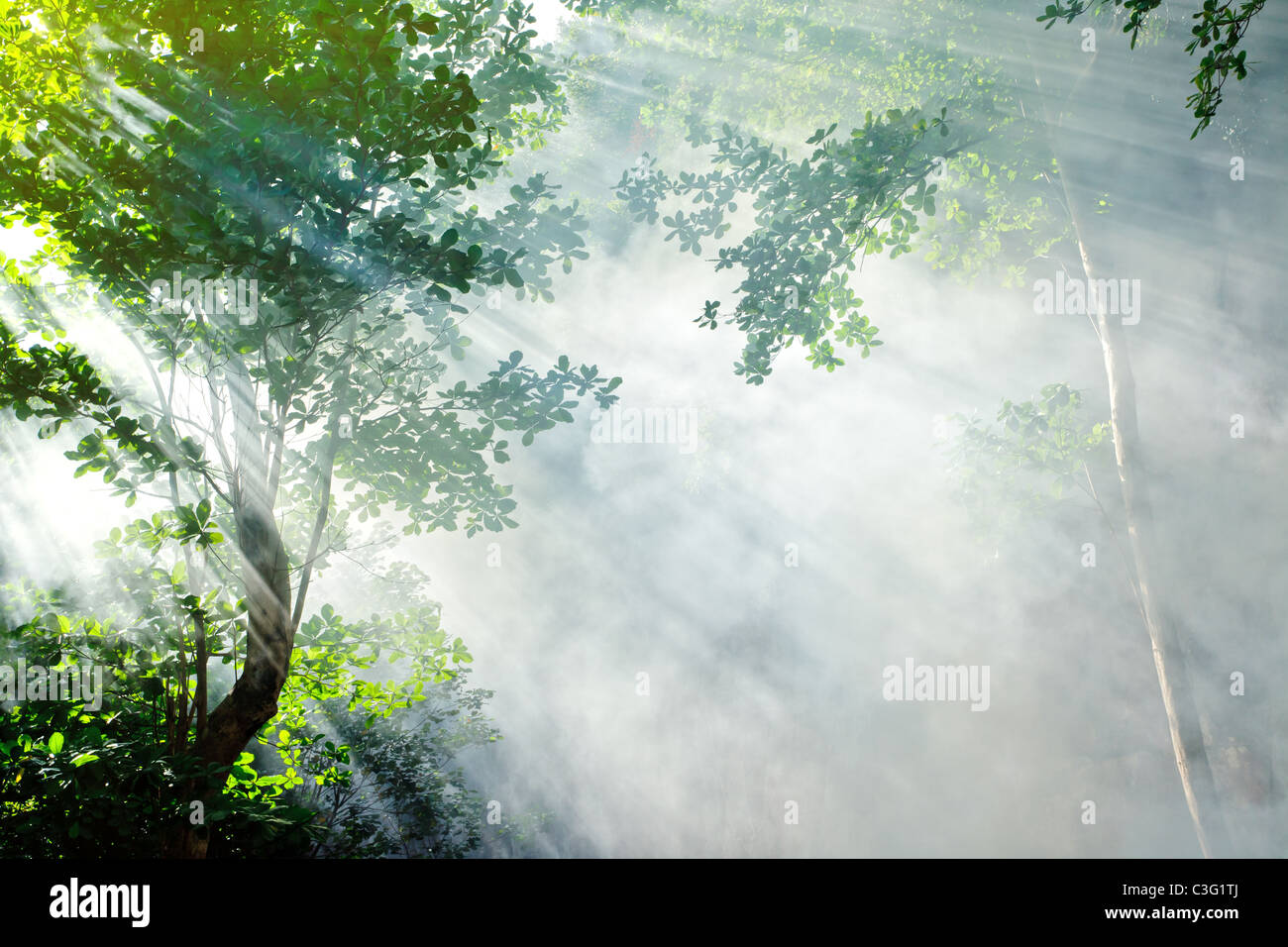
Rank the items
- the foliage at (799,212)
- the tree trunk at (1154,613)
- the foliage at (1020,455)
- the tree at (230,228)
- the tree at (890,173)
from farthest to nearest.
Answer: the foliage at (1020,455) < the tree trunk at (1154,613) < the tree at (890,173) < the foliage at (799,212) < the tree at (230,228)

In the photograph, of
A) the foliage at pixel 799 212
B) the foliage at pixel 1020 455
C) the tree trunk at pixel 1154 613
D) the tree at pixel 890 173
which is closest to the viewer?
the foliage at pixel 799 212

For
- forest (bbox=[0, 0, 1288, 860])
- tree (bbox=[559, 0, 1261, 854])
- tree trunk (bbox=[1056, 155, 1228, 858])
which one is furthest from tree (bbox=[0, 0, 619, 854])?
tree trunk (bbox=[1056, 155, 1228, 858])

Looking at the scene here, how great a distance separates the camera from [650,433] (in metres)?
17.8

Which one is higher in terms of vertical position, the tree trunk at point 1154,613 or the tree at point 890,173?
the tree at point 890,173

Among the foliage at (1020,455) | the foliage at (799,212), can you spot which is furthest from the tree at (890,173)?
the foliage at (1020,455)

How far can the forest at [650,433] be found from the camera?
2771 mm

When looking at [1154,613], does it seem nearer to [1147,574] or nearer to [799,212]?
[1147,574]

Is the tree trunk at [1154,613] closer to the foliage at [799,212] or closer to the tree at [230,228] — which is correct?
the foliage at [799,212]

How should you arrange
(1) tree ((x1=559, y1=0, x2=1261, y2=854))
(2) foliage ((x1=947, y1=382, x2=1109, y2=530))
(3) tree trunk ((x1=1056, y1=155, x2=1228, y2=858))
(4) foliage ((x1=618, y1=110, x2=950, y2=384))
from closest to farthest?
(4) foliage ((x1=618, y1=110, x2=950, y2=384)) → (1) tree ((x1=559, y1=0, x2=1261, y2=854)) → (3) tree trunk ((x1=1056, y1=155, x2=1228, y2=858)) → (2) foliage ((x1=947, y1=382, x2=1109, y2=530))

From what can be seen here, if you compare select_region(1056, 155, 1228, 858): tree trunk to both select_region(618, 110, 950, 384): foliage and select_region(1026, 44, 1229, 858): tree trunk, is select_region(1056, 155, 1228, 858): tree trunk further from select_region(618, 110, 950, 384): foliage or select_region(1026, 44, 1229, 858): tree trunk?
select_region(618, 110, 950, 384): foliage

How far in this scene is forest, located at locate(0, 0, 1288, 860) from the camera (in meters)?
2.77

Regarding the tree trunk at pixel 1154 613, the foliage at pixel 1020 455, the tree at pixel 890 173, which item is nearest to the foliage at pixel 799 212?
the tree at pixel 890 173

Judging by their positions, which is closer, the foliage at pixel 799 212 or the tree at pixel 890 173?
the foliage at pixel 799 212

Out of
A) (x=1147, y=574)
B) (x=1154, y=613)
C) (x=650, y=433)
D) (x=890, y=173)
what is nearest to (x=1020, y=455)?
(x=1147, y=574)
